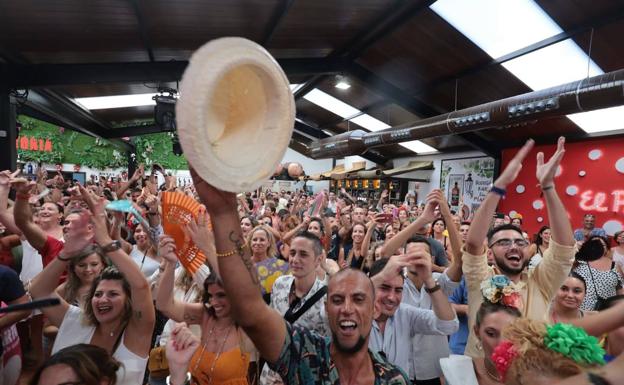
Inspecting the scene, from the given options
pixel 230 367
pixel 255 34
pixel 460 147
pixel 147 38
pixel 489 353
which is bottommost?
pixel 230 367

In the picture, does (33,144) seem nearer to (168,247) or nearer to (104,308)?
(104,308)

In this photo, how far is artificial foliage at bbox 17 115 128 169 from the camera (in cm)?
1438

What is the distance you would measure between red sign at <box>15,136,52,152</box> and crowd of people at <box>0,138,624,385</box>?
14.0 meters

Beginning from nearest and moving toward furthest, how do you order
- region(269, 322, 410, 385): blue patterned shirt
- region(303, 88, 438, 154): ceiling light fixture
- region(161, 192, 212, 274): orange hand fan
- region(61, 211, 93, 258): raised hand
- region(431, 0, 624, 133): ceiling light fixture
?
region(269, 322, 410, 385): blue patterned shirt, region(161, 192, 212, 274): orange hand fan, region(61, 211, 93, 258): raised hand, region(431, 0, 624, 133): ceiling light fixture, region(303, 88, 438, 154): ceiling light fixture

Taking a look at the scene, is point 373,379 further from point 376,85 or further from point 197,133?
point 376,85

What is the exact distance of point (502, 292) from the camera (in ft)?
5.94

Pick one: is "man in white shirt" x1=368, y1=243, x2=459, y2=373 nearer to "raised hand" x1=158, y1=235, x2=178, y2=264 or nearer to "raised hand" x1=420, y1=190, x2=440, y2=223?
"raised hand" x1=420, y1=190, x2=440, y2=223

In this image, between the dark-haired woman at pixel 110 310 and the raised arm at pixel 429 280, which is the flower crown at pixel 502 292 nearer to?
the raised arm at pixel 429 280

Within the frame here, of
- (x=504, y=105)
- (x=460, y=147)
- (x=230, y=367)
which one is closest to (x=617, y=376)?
(x=230, y=367)

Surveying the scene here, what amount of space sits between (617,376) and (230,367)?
1.56 m

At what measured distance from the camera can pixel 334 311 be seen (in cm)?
141

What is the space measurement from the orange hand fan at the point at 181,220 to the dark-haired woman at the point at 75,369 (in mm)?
509

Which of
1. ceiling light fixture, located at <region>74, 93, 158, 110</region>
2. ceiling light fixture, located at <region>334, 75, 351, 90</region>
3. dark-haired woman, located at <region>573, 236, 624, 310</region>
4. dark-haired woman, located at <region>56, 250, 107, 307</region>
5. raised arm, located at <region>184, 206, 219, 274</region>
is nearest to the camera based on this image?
raised arm, located at <region>184, 206, 219, 274</region>

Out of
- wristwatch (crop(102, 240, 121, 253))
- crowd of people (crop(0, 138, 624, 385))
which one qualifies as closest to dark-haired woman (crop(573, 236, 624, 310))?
crowd of people (crop(0, 138, 624, 385))
